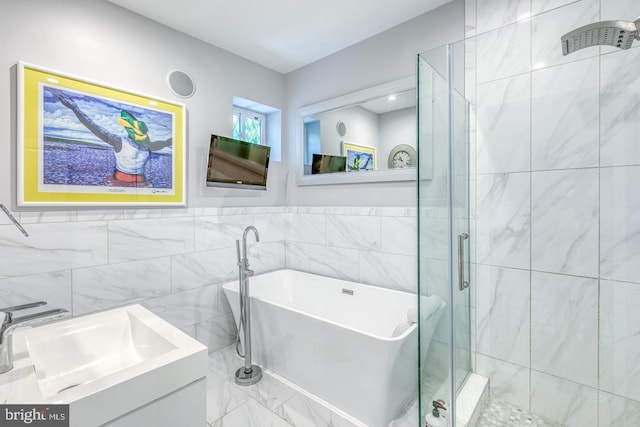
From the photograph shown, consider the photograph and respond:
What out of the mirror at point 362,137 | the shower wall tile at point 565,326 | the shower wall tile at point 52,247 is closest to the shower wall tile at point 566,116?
the shower wall tile at point 565,326

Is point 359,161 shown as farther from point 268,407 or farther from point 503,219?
point 268,407

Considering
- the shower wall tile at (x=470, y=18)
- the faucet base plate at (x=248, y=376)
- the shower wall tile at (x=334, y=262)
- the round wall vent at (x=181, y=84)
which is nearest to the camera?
the shower wall tile at (x=470, y=18)

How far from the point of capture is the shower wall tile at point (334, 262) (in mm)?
2625

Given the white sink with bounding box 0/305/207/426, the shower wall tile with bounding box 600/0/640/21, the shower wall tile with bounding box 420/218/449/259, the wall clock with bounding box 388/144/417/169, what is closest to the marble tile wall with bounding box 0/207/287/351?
the white sink with bounding box 0/305/207/426

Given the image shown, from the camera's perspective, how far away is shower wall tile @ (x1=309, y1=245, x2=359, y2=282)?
2.62 metres

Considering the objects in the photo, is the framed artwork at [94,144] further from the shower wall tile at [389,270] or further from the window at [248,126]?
the shower wall tile at [389,270]

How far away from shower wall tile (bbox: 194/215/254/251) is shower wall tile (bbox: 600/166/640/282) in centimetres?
249

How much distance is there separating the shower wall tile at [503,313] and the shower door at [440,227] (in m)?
0.30

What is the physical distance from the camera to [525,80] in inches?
67.6

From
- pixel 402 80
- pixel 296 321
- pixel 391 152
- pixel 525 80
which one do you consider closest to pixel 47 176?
pixel 296 321

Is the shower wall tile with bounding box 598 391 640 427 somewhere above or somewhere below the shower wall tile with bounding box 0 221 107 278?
below

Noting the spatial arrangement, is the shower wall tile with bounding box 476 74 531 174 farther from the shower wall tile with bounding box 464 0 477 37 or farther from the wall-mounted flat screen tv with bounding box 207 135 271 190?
the wall-mounted flat screen tv with bounding box 207 135 271 190

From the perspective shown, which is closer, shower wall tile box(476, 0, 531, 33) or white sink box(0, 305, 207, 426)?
white sink box(0, 305, 207, 426)

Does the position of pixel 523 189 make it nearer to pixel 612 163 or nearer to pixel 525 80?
pixel 612 163
